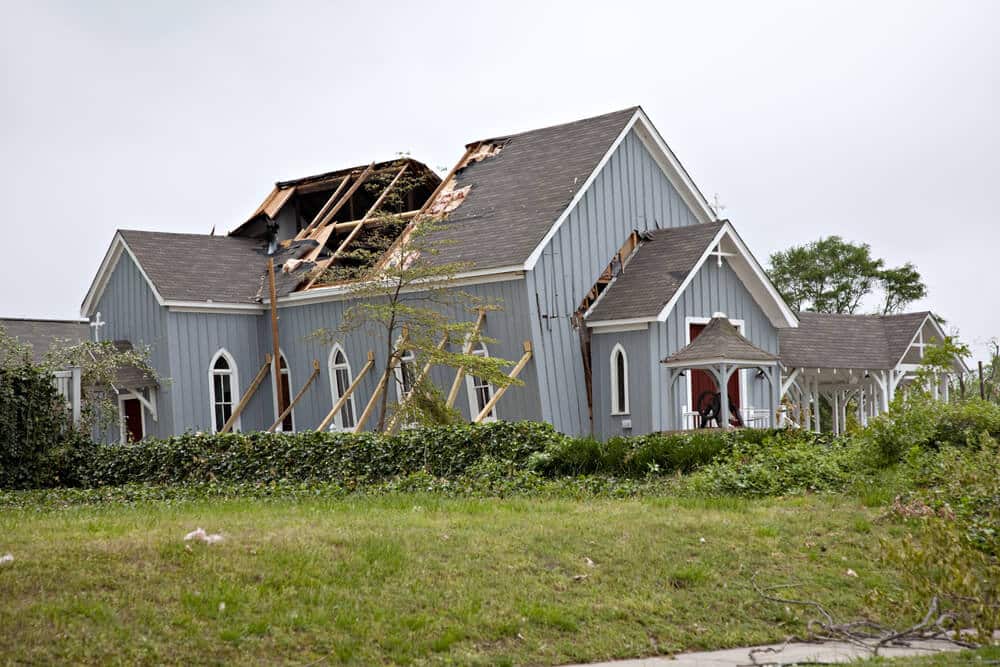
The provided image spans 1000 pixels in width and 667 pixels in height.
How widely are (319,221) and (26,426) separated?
42.6 feet

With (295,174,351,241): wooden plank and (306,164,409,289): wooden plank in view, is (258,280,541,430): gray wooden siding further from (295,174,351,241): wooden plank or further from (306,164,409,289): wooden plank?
(295,174,351,241): wooden plank

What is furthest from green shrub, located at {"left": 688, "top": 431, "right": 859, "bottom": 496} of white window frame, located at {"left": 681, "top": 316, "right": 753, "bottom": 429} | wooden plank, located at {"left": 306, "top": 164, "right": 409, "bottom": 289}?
wooden plank, located at {"left": 306, "top": 164, "right": 409, "bottom": 289}

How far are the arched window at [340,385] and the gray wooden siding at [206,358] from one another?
2.59m

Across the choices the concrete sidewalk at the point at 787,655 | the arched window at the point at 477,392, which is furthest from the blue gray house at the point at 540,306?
the concrete sidewalk at the point at 787,655

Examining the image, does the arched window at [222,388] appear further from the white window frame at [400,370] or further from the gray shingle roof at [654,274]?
the gray shingle roof at [654,274]

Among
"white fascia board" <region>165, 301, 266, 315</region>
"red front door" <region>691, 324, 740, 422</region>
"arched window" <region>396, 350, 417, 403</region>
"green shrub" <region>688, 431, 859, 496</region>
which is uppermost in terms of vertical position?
"white fascia board" <region>165, 301, 266, 315</region>

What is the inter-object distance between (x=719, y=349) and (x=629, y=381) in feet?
7.96

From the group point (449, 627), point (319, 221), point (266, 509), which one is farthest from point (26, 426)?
point (449, 627)

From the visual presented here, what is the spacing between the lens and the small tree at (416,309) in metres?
25.2

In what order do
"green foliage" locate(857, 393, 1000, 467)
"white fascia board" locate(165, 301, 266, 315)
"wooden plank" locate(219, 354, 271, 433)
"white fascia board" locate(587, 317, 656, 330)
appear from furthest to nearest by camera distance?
"wooden plank" locate(219, 354, 271, 433) → "white fascia board" locate(165, 301, 266, 315) → "white fascia board" locate(587, 317, 656, 330) → "green foliage" locate(857, 393, 1000, 467)

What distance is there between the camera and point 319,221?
34688 millimetres

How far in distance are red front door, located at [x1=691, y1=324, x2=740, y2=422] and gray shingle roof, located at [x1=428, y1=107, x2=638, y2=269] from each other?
4257mm

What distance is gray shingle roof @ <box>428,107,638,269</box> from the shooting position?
27484 mm

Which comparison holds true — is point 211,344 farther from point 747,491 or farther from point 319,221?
point 747,491
